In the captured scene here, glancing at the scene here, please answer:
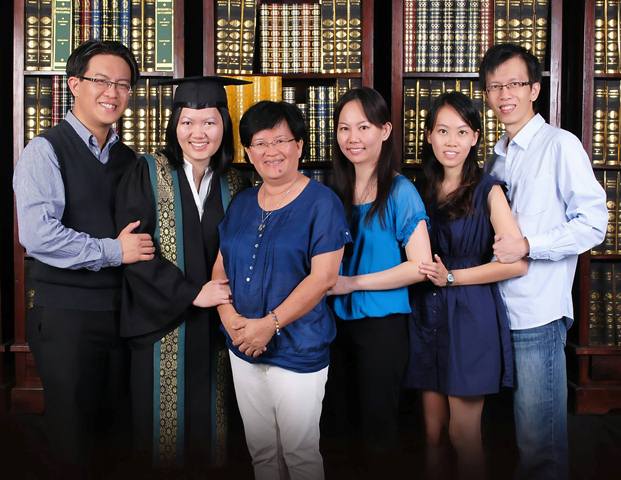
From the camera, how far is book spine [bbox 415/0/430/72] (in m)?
3.09

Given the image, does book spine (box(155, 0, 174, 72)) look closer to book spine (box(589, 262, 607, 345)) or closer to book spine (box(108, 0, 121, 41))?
book spine (box(108, 0, 121, 41))

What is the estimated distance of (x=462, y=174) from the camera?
7.25 ft

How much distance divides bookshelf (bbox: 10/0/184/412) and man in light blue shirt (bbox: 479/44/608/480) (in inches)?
61.2

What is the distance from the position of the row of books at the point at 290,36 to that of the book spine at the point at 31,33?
78cm

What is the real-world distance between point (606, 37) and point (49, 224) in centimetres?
255

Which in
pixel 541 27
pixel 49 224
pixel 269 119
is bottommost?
pixel 49 224

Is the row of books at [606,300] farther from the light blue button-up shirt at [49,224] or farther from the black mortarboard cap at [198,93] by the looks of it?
the light blue button-up shirt at [49,224]

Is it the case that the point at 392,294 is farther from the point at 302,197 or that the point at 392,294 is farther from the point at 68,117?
the point at 68,117

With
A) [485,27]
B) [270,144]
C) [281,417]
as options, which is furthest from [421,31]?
[281,417]

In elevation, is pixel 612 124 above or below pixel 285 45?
below

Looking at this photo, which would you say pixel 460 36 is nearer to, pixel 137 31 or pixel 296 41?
pixel 296 41

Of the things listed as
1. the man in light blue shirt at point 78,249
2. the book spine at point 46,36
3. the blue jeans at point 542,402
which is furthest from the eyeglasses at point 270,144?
the book spine at point 46,36

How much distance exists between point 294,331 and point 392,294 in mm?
374

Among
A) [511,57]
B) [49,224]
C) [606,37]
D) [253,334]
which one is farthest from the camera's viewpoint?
[606,37]
